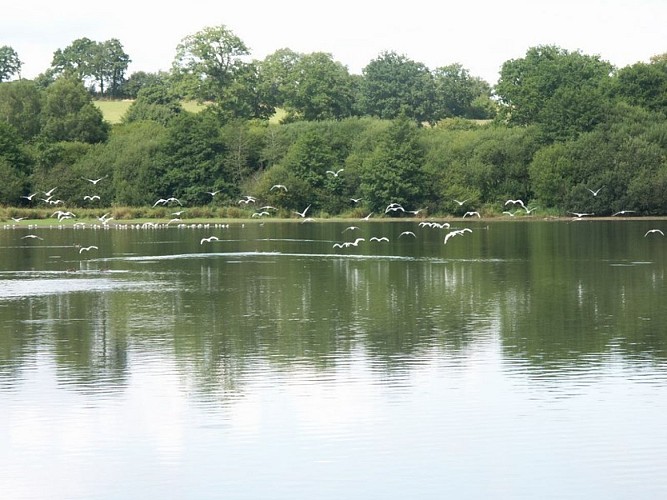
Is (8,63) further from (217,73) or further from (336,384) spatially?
(336,384)

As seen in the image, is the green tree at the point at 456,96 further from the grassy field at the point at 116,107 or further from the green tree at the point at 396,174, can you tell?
the green tree at the point at 396,174

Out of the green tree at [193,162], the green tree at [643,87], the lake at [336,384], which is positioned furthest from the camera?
the green tree at [643,87]

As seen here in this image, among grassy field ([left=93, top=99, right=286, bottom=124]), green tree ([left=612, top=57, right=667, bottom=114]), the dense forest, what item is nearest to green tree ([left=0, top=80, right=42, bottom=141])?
the dense forest

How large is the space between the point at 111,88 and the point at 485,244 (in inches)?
4394

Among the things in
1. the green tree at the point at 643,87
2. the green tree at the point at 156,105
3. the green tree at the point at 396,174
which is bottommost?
the green tree at the point at 396,174

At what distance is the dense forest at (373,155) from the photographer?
97.8 meters

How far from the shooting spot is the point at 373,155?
103125mm

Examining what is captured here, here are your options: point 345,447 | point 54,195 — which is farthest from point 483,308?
point 54,195

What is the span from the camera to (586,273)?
45812 millimetres

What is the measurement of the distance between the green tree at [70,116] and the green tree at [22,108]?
1.11 meters

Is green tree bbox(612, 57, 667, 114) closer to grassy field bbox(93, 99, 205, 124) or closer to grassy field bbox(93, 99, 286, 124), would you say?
grassy field bbox(93, 99, 286, 124)

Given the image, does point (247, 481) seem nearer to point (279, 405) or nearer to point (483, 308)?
point (279, 405)

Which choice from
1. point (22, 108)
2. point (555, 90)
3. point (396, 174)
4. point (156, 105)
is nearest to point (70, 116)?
point (22, 108)

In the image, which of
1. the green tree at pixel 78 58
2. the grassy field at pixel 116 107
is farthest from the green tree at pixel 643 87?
the green tree at pixel 78 58
